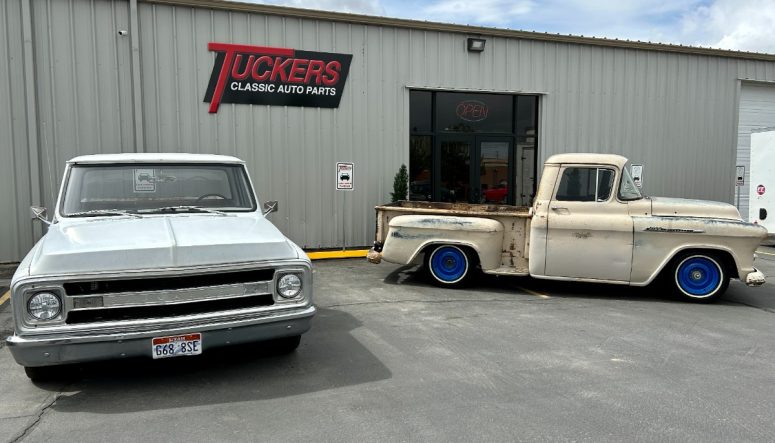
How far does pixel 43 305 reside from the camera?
12.6 ft

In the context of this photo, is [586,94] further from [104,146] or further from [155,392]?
[155,392]

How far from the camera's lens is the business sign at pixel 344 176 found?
1195 cm

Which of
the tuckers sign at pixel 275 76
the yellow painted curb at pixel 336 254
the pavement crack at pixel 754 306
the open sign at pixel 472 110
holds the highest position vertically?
the tuckers sign at pixel 275 76

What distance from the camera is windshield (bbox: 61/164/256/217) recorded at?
17.0 feet

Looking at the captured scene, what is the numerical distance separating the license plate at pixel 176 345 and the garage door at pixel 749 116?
16087 mm

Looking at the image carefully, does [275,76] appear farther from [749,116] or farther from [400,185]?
[749,116]

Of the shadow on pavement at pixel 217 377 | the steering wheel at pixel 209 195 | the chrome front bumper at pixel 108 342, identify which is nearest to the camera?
the chrome front bumper at pixel 108 342

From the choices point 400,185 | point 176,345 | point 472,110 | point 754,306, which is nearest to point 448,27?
point 472,110

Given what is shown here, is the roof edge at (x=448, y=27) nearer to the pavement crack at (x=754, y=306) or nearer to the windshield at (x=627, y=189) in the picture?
the windshield at (x=627, y=189)

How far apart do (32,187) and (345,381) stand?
28.4ft

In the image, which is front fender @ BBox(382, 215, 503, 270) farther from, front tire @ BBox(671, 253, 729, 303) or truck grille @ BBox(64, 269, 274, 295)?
truck grille @ BBox(64, 269, 274, 295)

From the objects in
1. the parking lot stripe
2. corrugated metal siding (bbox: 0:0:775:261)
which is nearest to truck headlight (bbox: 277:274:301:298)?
the parking lot stripe

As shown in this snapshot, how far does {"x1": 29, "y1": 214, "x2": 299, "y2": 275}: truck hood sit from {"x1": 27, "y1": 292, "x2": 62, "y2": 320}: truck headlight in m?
0.17

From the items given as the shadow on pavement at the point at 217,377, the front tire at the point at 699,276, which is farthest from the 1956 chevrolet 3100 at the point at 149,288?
the front tire at the point at 699,276
